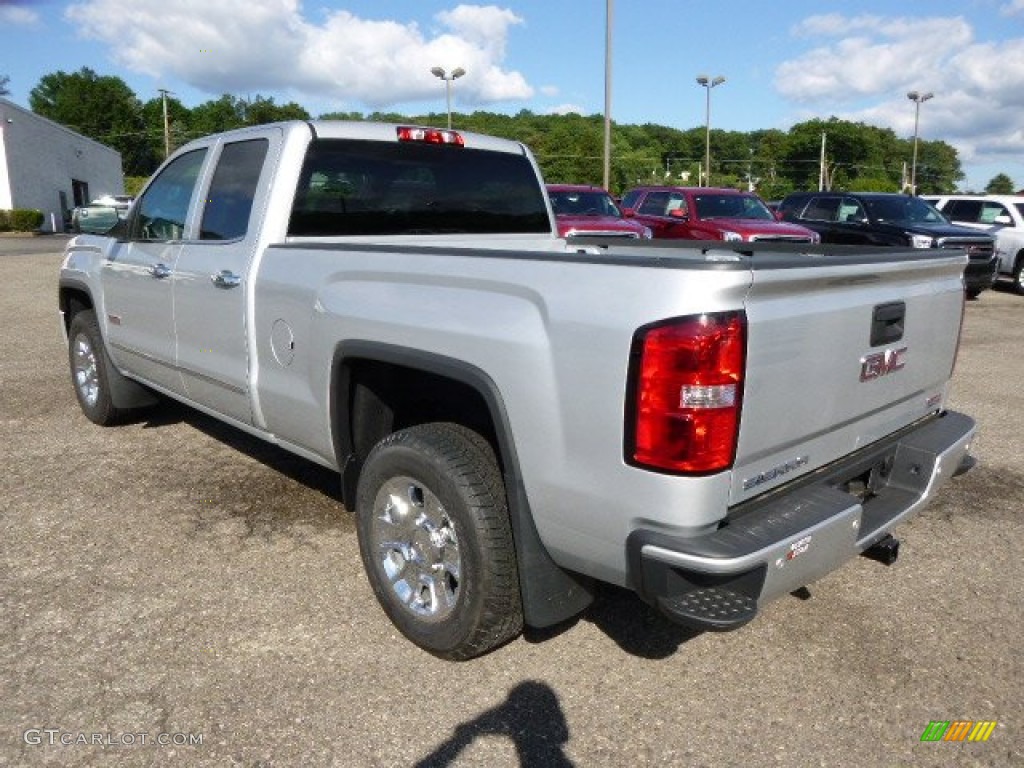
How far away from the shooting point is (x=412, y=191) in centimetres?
423

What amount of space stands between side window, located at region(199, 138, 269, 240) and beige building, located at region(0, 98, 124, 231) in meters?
30.5

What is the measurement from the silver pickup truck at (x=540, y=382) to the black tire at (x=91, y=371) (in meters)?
1.46

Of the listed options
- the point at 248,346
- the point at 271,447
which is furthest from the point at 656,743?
the point at 271,447

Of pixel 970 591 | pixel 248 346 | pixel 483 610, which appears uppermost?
pixel 248 346

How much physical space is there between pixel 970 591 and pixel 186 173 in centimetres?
442

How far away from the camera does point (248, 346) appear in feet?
12.5

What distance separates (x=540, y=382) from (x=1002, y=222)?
57.4ft

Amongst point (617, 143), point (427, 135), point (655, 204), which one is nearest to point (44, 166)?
point (655, 204)

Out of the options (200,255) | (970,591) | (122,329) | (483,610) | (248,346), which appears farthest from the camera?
(122,329)

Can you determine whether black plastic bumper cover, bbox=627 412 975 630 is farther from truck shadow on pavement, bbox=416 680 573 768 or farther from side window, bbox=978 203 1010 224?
side window, bbox=978 203 1010 224

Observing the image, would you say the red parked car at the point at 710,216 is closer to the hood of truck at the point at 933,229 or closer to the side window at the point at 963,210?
the hood of truck at the point at 933,229

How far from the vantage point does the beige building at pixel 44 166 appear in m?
34.1

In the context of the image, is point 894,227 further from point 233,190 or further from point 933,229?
point 233,190

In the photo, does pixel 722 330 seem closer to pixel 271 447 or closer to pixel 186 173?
pixel 186 173
